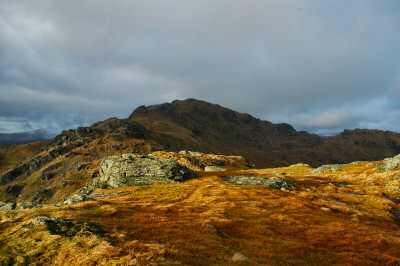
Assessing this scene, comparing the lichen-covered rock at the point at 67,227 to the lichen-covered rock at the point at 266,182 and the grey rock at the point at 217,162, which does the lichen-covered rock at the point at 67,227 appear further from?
the grey rock at the point at 217,162

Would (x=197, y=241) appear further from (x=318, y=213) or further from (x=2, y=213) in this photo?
(x=318, y=213)

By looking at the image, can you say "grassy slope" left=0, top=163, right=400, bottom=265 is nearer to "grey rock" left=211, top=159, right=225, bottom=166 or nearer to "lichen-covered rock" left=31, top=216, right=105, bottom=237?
"lichen-covered rock" left=31, top=216, right=105, bottom=237

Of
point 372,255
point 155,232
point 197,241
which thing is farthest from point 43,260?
point 372,255

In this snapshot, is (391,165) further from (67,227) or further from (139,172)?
(67,227)

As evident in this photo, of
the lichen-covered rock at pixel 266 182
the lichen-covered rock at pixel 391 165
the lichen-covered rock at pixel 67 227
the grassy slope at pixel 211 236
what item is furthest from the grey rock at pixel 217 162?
the lichen-covered rock at pixel 67 227

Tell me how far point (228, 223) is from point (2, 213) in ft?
75.3

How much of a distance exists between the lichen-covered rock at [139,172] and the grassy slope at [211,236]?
15.6 m

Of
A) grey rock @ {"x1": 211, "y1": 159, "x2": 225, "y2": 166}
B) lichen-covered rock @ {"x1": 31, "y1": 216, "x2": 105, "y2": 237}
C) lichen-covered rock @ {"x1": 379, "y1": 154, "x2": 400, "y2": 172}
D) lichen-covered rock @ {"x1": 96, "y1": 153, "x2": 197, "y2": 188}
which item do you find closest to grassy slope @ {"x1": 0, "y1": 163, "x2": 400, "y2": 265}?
lichen-covered rock @ {"x1": 31, "y1": 216, "x2": 105, "y2": 237}

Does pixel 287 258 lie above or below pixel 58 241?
below

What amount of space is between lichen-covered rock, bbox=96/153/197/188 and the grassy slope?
15571 millimetres

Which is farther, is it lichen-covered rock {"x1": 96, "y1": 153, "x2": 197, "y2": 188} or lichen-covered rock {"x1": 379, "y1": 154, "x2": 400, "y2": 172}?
lichen-covered rock {"x1": 379, "y1": 154, "x2": 400, "y2": 172}

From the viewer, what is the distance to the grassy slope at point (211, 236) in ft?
43.5

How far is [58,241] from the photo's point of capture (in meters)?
14.5

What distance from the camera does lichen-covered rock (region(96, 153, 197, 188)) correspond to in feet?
180
